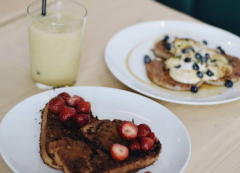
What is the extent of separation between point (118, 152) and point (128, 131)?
0.29 feet

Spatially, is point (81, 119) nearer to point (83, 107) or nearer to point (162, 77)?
point (83, 107)

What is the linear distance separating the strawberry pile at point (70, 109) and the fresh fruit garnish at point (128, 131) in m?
0.14

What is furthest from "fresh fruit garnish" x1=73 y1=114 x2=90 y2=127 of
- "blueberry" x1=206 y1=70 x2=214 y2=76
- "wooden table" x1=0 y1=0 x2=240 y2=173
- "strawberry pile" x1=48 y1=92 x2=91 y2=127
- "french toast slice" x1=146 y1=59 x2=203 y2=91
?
"blueberry" x1=206 y1=70 x2=214 y2=76

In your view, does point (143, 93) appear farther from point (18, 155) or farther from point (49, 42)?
point (18, 155)

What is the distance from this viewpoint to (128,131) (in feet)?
3.39

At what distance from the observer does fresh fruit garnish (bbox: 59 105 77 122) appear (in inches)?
43.2

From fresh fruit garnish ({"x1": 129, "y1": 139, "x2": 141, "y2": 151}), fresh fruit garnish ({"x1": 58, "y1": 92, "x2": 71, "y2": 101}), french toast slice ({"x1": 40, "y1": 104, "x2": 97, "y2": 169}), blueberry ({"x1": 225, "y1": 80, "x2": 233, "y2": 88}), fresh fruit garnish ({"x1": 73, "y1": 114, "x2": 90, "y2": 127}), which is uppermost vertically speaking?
fresh fruit garnish ({"x1": 129, "y1": 139, "x2": 141, "y2": 151})

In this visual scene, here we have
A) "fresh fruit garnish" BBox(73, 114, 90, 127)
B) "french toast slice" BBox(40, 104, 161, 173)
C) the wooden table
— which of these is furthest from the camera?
the wooden table

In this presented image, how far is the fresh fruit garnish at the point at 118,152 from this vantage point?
975mm

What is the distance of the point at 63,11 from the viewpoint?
1364 millimetres

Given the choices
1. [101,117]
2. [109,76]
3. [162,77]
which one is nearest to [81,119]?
[101,117]

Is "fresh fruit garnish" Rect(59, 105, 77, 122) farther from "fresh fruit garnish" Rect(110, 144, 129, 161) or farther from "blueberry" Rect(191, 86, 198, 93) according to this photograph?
"blueberry" Rect(191, 86, 198, 93)

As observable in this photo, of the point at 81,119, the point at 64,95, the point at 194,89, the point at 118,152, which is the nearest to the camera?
the point at 118,152

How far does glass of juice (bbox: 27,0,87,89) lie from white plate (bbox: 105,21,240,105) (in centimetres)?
23
